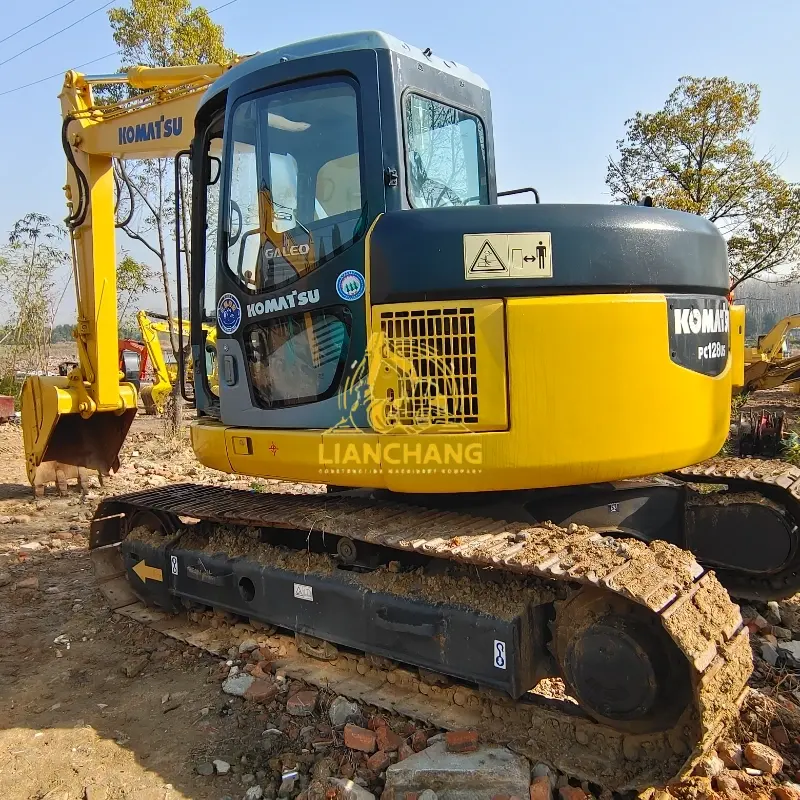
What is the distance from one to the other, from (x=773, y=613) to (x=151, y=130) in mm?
5306

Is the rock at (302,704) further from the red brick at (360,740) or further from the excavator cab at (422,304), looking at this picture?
the excavator cab at (422,304)

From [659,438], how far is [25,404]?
6.43 metres

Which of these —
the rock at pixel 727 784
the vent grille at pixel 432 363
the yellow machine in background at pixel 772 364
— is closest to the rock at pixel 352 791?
the rock at pixel 727 784

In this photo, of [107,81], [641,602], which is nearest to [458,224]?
[641,602]

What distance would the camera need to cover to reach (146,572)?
4.47 meters

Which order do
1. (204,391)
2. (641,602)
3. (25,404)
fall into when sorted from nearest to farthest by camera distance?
1. (641,602)
2. (204,391)
3. (25,404)

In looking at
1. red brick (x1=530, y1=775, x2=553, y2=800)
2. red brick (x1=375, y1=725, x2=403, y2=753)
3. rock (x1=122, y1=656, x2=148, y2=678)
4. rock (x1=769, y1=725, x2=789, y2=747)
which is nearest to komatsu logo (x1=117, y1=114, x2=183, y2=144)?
rock (x1=122, y1=656, x2=148, y2=678)

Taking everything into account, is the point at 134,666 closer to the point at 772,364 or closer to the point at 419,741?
the point at 419,741

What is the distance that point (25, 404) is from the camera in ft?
23.8

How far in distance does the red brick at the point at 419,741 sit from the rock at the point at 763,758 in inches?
49.0

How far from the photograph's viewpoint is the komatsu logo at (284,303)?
3.37m

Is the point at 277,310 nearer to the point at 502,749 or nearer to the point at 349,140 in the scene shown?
the point at 349,140

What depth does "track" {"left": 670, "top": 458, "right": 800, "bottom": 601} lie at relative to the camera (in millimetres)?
3688

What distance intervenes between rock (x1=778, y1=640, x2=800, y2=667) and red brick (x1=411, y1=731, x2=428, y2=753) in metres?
1.93
